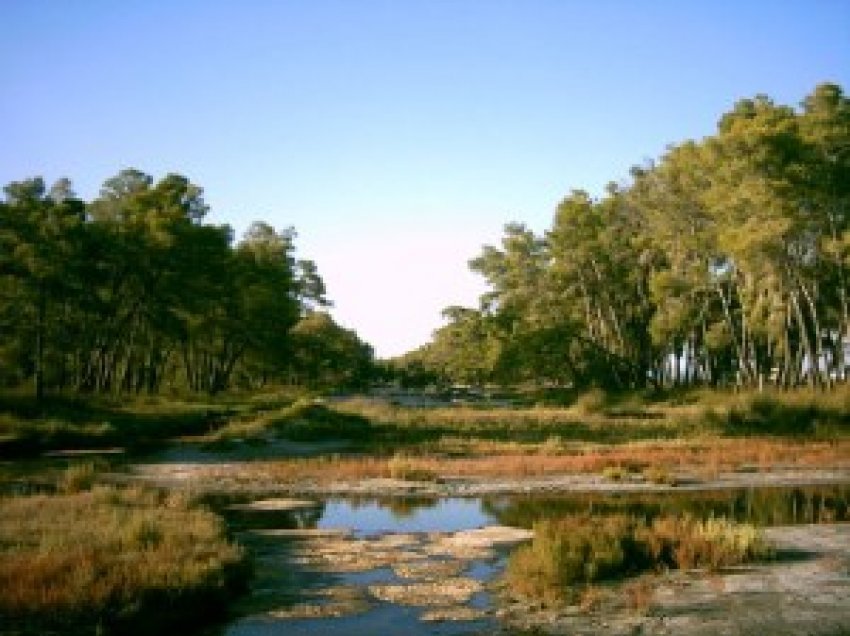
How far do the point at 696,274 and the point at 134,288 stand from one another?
40.6 meters

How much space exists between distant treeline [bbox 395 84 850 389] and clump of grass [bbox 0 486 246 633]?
122 feet

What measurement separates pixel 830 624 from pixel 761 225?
37.4 meters

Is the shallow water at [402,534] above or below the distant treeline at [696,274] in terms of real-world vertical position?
below

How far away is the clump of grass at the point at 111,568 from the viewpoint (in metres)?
13.7

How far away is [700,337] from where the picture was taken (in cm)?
7656

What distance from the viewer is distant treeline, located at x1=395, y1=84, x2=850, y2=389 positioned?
4962cm

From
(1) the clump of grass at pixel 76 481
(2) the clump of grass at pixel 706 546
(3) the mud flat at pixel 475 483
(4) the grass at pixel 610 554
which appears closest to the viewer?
(4) the grass at pixel 610 554

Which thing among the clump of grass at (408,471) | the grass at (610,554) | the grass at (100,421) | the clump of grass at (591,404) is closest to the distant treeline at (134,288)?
the grass at (100,421)

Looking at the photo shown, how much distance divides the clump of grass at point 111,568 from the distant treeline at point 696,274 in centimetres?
3706

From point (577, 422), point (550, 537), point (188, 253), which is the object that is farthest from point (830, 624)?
point (188, 253)

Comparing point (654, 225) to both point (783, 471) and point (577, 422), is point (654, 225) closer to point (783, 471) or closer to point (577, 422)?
point (577, 422)

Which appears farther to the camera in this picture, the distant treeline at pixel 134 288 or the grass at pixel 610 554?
the distant treeline at pixel 134 288

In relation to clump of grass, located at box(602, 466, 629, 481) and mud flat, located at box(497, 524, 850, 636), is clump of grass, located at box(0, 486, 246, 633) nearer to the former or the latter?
mud flat, located at box(497, 524, 850, 636)

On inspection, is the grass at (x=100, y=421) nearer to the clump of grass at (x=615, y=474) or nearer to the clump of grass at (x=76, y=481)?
the clump of grass at (x=76, y=481)
